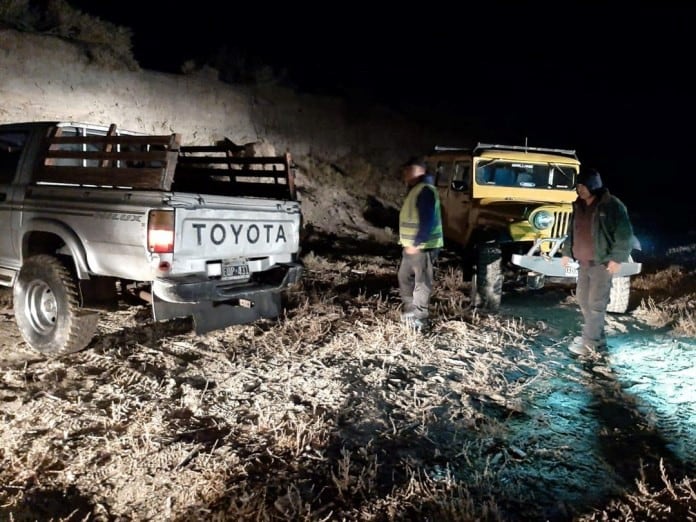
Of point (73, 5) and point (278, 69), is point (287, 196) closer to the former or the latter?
point (73, 5)

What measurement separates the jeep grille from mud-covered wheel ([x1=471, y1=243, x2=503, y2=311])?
0.83 meters

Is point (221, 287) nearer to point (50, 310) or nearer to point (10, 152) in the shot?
point (50, 310)

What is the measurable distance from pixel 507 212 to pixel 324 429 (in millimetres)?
4866

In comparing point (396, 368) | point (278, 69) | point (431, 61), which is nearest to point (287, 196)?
point (396, 368)

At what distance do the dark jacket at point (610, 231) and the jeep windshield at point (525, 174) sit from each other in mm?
2928

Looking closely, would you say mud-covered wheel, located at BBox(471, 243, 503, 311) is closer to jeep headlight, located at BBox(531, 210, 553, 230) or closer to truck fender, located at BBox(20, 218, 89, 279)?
jeep headlight, located at BBox(531, 210, 553, 230)

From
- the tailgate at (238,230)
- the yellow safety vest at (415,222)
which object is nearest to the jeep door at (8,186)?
the tailgate at (238,230)

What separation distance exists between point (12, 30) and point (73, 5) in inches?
159

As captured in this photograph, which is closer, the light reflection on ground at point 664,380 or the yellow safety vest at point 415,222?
→ the light reflection on ground at point 664,380

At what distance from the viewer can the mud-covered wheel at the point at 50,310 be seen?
4.64 metres

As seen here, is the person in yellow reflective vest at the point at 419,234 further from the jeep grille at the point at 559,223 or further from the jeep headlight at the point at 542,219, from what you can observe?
the jeep grille at the point at 559,223

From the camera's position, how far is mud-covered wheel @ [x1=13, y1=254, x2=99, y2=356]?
4641 mm

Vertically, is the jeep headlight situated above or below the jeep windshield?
below

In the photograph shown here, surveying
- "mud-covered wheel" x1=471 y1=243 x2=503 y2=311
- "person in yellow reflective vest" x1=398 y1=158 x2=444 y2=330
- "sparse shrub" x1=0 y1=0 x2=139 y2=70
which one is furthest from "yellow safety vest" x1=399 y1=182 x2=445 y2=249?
"sparse shrub" x1=0 y1=0 x2=139 y2=70
